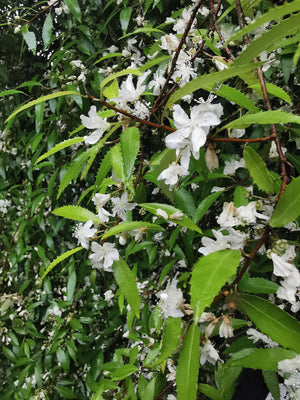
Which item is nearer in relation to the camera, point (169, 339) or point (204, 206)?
point (169, 339)

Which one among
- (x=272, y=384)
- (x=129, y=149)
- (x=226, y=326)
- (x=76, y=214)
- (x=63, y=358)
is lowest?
(x=63, y=358)

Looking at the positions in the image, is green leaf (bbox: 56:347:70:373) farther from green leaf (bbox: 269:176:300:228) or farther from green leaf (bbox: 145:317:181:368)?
green leaf (bbox: 269:176:300:228)

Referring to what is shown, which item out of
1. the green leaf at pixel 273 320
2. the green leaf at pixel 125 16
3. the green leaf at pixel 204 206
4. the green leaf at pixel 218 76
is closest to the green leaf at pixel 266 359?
the green leaf at pixel 273 320

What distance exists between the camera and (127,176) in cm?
47

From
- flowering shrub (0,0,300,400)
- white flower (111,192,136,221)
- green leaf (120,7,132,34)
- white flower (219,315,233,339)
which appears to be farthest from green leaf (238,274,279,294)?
green leaf (120,7,132,34)

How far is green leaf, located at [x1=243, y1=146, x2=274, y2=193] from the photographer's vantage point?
432 mm

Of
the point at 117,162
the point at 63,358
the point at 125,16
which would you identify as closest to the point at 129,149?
the point at 117,162

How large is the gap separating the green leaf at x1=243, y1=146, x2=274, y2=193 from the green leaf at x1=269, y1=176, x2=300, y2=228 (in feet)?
0.14

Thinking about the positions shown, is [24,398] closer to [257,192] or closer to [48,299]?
[48,299]

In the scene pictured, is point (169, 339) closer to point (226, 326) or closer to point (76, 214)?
point (226, 326)

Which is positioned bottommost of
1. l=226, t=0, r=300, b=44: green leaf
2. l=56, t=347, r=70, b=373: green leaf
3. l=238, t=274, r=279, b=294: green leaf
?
l=56, t=347, r=70, b=373: green leaf

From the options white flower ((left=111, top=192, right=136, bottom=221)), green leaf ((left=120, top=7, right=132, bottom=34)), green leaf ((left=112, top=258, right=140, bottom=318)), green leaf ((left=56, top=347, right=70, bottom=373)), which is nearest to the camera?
green leaf ((left=112, top=258, right=140, bottom=318))

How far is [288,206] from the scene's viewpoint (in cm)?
38

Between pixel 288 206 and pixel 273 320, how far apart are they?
4.9 inches
